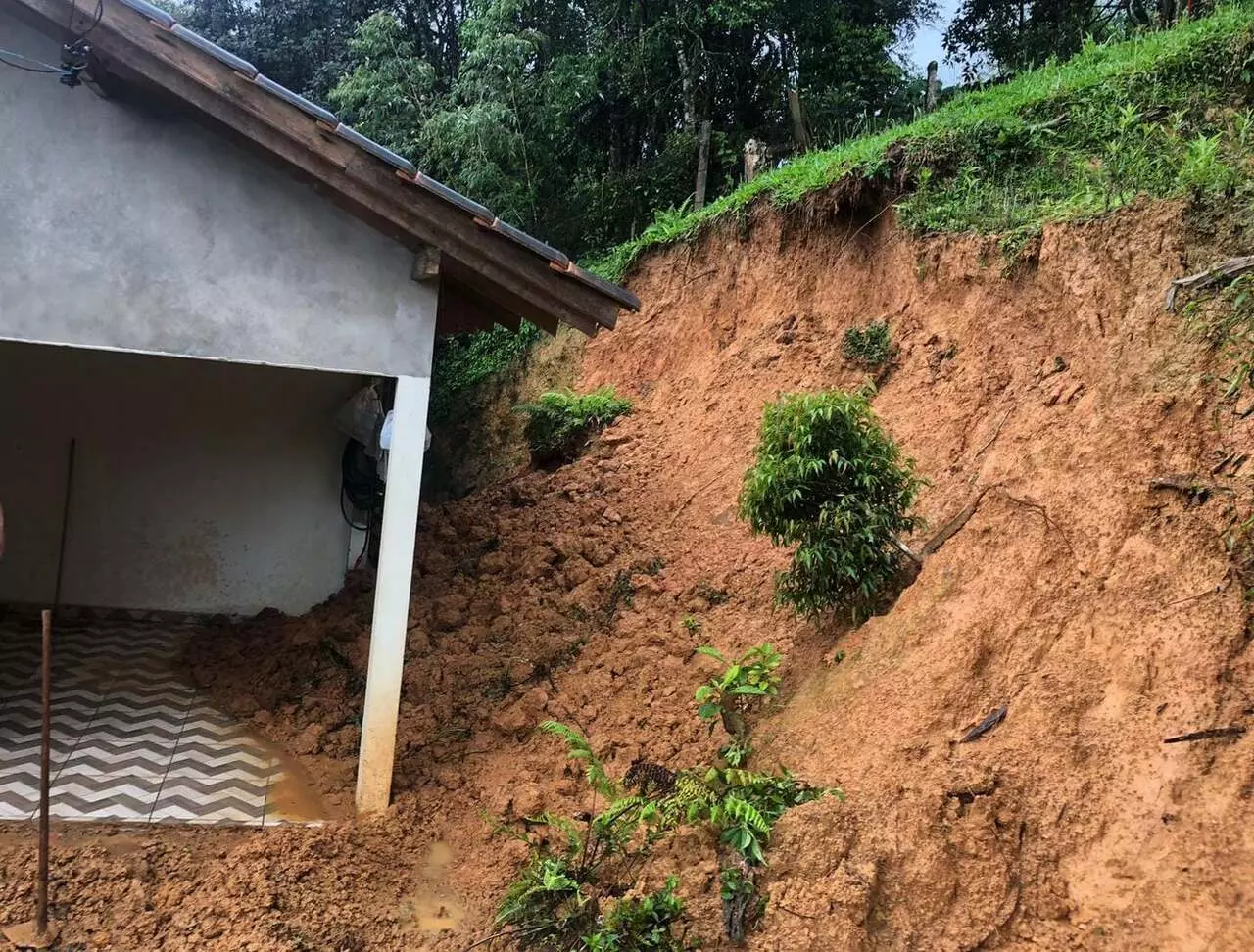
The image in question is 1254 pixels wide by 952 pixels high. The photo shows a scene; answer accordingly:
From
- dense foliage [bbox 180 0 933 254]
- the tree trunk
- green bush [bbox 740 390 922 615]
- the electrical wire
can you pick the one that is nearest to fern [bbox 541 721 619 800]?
green bush [bbox 740 390 922 615]

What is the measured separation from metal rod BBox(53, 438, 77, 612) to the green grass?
766 cm

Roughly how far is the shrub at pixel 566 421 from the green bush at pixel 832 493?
503 cm

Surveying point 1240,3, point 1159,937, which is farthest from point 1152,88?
point 1159,937

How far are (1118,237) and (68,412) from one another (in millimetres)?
9054

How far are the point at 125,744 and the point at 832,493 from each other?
4868 millimetres

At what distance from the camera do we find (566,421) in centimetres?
1014

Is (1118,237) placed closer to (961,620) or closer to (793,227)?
(961,620)

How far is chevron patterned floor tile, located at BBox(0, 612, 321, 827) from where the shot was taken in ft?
16.9

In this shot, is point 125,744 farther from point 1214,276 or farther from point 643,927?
point 1214,276

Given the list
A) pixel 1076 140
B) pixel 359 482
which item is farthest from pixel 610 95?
pixel 1076 140

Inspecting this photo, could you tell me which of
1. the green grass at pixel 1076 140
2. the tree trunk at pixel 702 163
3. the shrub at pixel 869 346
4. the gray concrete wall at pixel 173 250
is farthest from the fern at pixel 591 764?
the tree trunk at pixel 702 163

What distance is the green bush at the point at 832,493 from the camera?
495 centimetres

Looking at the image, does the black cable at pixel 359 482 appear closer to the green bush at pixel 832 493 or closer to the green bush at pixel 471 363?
the green bush at pixel 471 363

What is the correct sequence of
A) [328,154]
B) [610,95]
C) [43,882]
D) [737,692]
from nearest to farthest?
[43,882]
[328,154]
[737,692]
[610,95]
